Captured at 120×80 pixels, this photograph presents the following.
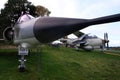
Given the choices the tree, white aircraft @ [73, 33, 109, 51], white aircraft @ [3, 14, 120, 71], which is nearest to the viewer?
white aircraft @ [3, 14, 120, 71]

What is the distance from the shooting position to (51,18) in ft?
15.5

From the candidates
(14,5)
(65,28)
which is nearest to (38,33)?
(65,28)

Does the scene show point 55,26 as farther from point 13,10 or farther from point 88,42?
point 88,42

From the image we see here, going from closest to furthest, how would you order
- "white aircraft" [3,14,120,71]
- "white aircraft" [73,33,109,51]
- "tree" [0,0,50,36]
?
1. "white aircraft" [3,14,120,71]
2. "tree" [0,0,50,36]
3. "white aircraft" [73,33,109,51]

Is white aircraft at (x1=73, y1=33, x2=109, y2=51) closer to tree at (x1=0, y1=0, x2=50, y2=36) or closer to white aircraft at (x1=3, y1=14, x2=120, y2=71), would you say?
tree at (x1=0, y1=0, x2=50, y2=36)

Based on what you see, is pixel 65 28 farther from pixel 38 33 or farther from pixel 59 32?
pixel 38 33

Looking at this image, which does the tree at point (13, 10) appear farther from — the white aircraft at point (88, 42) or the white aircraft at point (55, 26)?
the white aircraft at point (55, 26)

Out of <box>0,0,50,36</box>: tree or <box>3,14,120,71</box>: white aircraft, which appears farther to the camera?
<box>0,0,50,36</box>: tree

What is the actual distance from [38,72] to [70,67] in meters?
2.81

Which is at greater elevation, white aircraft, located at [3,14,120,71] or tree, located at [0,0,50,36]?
tree, located at [0,0,50,36]

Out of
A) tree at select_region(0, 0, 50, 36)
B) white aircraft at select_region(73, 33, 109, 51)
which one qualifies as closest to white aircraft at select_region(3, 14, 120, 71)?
tree at select_region(0, 0, 50, 36)

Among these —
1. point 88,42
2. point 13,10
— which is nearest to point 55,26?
point 13,10

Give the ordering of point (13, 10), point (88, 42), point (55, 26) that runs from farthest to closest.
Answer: point (88, 42) < point (13, 10) < point (55, 26)

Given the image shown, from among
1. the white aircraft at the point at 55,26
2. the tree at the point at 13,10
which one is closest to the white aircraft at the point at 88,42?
the tree at the point at 13,10
